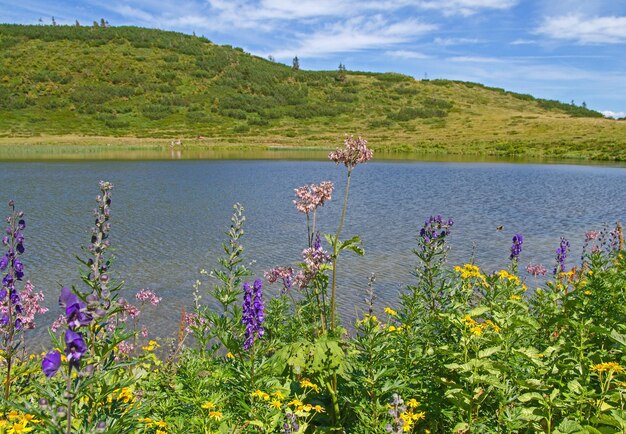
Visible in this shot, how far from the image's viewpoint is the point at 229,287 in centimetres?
590

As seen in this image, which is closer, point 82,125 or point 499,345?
point 499,345

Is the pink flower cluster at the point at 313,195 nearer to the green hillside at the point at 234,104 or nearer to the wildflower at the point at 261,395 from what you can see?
the wildflower at the point at 261,395

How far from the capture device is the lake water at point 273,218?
13.9 meters

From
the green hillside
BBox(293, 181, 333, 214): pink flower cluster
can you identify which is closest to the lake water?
BBox(293, 181, 333, 214): pink flower cluster

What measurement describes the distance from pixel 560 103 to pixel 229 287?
18631 cm

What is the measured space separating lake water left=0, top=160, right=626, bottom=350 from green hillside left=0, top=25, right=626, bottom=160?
4431cm

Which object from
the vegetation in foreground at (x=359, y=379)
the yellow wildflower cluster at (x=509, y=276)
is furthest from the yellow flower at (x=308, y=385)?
the yellow wildflower cluster at (x=509, y=276)

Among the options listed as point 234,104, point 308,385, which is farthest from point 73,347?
point 234,104

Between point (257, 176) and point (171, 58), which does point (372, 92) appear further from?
point (257, 176)

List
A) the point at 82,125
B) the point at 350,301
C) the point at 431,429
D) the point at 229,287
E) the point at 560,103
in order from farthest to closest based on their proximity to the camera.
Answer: the point at 560,103
the point at 82,125
the point at 350,301
the point at 229,287
the point at 431,429

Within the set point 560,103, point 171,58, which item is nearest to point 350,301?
point 171,58

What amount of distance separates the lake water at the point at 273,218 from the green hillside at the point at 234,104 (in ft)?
145

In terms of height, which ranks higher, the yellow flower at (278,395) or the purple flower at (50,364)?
the purple flower at (50,364)

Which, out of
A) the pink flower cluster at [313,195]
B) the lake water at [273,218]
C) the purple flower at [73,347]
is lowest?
the lake water at [273,218]
